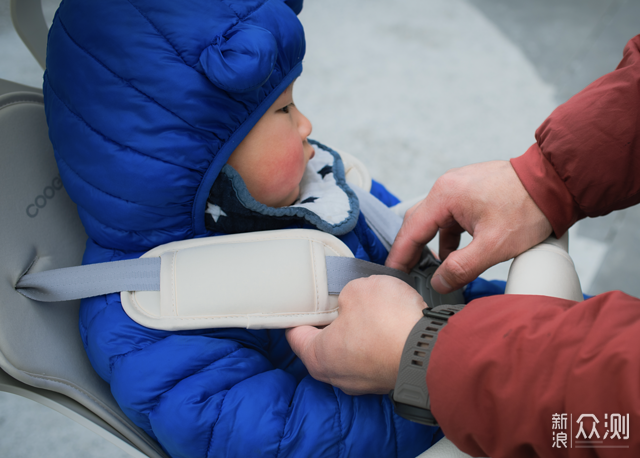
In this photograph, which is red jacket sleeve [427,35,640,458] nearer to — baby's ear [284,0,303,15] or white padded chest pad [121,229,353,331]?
white padded chest pad [121,229,353,331]

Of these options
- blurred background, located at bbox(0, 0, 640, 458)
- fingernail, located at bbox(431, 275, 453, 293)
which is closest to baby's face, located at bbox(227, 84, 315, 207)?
fingernail, located at bbox(431, 275, 453, 293)

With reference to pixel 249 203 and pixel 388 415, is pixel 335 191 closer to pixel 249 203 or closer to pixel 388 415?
pixel 249 203

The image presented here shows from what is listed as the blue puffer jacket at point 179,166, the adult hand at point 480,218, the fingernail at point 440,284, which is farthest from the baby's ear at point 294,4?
the fingernail at point 440,284

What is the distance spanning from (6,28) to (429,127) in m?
1.28

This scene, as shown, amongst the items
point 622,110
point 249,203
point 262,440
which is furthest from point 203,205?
point 622,110

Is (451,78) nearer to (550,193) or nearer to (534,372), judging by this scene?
(550,193)

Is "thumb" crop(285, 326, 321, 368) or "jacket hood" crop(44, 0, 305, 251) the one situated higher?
"jacket hood" crop(44, 0, 305, 251)

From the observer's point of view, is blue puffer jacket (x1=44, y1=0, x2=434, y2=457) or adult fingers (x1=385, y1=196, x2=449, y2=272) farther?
adult fingers (x1=385, y1=196, x2=449, y2=272)

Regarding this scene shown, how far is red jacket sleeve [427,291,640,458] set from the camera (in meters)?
0.32

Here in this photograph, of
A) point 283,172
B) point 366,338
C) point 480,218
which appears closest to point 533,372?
point 366,338

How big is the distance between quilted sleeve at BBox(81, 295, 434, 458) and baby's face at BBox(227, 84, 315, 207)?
203 mm

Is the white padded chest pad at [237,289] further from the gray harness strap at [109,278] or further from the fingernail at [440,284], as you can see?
the fingernail at [440,284]

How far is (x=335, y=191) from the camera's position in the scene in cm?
74

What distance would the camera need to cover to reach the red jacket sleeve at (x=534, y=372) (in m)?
0.32
